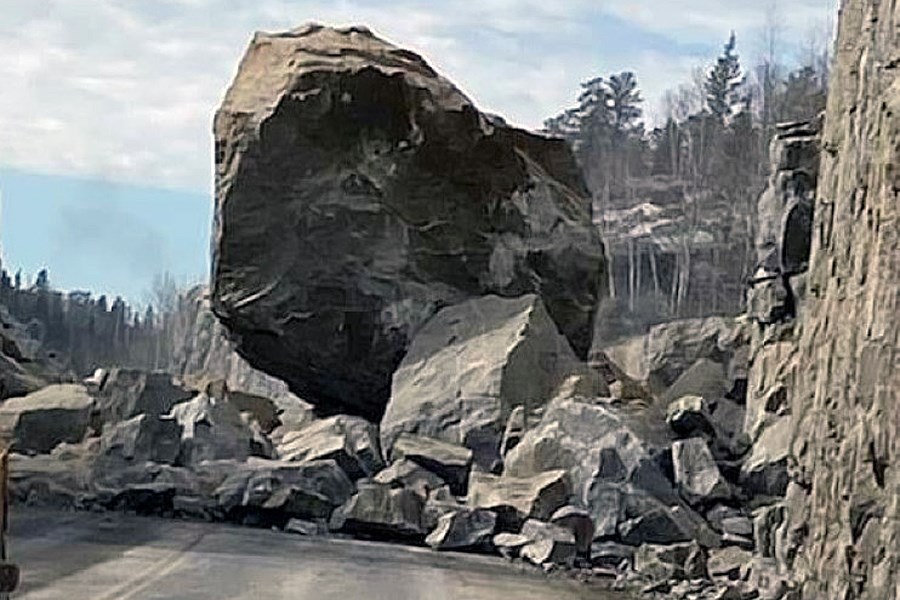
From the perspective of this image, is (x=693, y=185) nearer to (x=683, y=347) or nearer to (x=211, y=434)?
(x=683, y=347)

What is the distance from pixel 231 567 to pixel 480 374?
789cm

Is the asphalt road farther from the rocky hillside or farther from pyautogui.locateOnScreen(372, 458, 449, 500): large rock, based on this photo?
pyautogui.locateOnScreen(372, 458, 449, 500): large rock

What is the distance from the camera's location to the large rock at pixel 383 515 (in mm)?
18625

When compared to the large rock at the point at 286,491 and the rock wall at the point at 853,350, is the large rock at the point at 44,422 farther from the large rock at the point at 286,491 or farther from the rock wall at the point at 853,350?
the rock wall at the point at 853,350

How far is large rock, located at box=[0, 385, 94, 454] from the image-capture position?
23.4 meters

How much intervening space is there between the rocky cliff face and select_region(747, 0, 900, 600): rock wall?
0.01 metres

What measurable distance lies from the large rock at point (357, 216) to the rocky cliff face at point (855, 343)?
10297 millimetres

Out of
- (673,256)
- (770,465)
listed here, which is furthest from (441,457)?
(673,256)

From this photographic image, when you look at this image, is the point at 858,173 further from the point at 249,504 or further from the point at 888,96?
the point at 249,504

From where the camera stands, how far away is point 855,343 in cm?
1159

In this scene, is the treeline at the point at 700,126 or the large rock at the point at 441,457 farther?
the treeline at the point at 700,126

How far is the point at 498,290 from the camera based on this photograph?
83.5 ft

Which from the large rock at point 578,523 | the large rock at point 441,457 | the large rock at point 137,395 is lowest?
the large rock at point 578,523

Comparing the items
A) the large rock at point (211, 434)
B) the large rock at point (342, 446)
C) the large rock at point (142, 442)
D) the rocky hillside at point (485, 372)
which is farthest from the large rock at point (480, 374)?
the large rock at point (142, 442)
